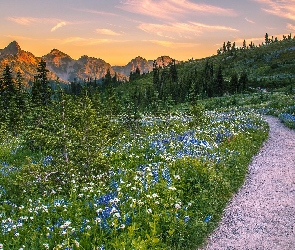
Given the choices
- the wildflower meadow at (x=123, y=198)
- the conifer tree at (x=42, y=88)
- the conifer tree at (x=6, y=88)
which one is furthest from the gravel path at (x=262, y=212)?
the conifer tree at (x=6, y=88)

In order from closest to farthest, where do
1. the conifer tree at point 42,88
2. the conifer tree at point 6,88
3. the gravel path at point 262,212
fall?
1. the gravel path at point 262,212
2. the conifer tree at point 42,88
3. the conifer tree at point 6,88

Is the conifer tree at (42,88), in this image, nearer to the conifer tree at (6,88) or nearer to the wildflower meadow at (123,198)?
the wildflower meadow at (123,198)

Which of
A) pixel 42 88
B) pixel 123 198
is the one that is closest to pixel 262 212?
pixel 123 198

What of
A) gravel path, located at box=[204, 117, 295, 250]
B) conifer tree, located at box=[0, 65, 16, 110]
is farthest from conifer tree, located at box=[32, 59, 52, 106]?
gravel path, located at box=[204, 117, 295, 250]

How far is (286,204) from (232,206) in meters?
1.88

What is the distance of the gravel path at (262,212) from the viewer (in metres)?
7.97

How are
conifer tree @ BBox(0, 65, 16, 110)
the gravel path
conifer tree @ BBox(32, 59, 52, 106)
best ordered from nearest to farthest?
the gravel path < conifer tree @ BBox(32, 59, 52, 106) < conifer tree @ BBox(0, 65, 16, 110)

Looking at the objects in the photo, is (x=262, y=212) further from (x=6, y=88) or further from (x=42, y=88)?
(x=6, y=88)

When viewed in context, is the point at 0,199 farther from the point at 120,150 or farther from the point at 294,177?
the point at 294,177

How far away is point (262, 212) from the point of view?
9664mm

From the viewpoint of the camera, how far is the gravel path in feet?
26.2

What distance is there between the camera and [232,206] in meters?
10.1

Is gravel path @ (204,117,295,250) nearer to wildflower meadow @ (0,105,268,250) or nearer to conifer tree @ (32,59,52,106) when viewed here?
wildflower meadow @ (0,105,268,250)

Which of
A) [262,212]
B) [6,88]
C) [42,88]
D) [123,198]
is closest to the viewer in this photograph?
[123,198]
